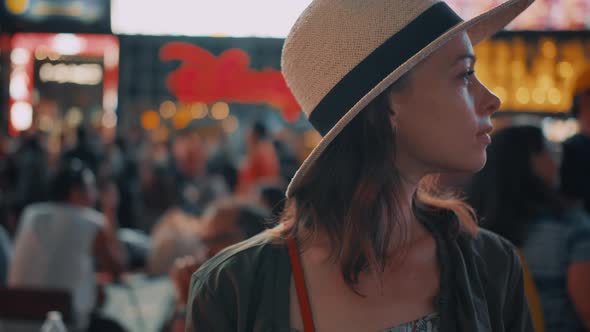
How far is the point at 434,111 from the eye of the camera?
1.46 m

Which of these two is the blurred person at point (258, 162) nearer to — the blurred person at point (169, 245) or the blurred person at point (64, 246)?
the blurred person at point (169, 245)

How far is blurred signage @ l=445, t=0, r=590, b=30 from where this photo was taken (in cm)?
1212

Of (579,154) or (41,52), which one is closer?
(579,154)

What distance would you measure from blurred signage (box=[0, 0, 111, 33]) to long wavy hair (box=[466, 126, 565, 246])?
11.6 meters

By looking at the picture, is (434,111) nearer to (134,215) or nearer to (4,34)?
(134,215)

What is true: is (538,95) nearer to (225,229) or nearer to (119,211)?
(119,211)

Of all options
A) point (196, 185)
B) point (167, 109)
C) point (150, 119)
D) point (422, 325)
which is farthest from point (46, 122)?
point (422, 325)

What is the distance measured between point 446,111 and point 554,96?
11.1 m

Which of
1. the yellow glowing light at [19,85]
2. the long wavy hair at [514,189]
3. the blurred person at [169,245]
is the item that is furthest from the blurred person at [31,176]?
the yellow glowing light at [19,85]

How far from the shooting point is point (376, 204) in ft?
4.96

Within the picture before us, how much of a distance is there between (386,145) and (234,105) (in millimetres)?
15775

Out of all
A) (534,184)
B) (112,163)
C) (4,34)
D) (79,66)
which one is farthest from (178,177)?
(79,66)

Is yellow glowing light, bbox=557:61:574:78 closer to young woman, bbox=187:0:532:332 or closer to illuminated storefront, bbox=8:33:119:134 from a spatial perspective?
illuminated storefront, bbox=8:33:119:134

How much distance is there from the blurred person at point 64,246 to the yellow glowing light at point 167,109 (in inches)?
492
